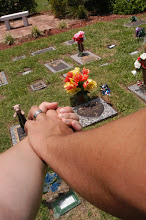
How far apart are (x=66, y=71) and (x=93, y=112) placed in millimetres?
2358

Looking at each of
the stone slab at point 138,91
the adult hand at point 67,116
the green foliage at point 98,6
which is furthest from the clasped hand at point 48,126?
the green foliage at point 98,6

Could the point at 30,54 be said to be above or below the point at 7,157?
below

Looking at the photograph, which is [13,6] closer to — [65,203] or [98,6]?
[98,6]

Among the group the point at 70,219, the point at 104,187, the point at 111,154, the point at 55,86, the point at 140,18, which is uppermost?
the point at 111,154

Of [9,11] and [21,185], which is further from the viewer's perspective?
[9,11]

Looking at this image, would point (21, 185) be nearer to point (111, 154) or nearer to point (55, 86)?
point (111, 154)

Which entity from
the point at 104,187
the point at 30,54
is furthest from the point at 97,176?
the point at 30,54

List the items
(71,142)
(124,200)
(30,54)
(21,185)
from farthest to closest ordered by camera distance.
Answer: (30,54) → (21,185) → (71,142) → (124,200)

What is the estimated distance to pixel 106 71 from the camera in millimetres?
6031

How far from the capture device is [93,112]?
4.46 metres

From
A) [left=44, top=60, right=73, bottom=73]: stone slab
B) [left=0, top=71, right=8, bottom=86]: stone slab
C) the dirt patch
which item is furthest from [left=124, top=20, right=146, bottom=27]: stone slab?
[left=0, top=71, right=8, bottom=86]: stone slab

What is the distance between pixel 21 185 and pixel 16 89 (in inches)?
197

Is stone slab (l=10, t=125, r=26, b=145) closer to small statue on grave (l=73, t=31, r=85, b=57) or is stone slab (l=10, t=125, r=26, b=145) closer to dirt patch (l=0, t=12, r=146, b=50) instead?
small statue on grave (l=73, t=31, r=85, b=57)

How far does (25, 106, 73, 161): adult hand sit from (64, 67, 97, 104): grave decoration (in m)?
2.74
